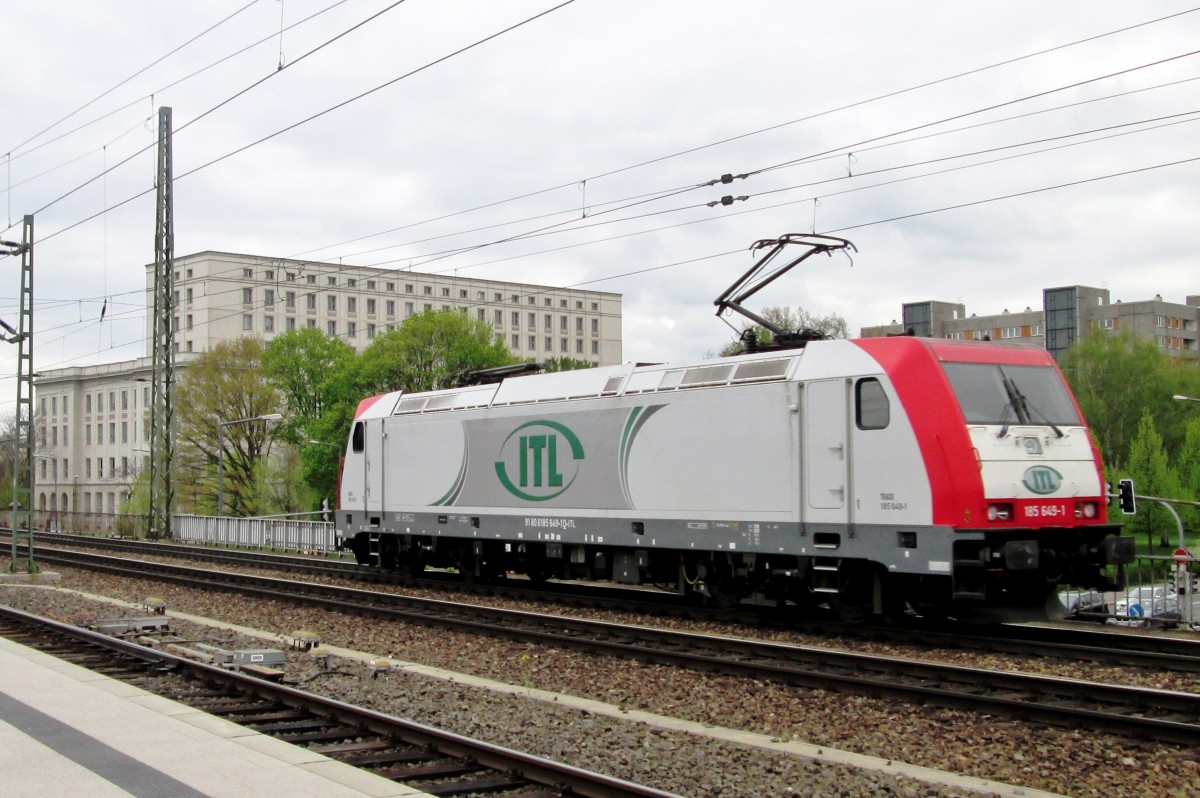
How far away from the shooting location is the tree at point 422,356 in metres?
71.8

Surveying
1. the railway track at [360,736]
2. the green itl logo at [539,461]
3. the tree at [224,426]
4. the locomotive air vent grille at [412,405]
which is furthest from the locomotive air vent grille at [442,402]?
the tree at [224,426]

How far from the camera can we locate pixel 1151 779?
823 centimetres

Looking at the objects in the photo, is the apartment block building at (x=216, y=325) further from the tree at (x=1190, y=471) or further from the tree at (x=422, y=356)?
the tree at (x=1190, y=471)

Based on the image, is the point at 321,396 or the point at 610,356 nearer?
the point at 321,396

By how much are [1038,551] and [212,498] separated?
2595 inches

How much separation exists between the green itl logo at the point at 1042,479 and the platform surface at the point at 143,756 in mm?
9468

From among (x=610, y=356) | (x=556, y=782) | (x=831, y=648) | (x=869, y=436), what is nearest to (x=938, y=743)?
(x=556, y=782)

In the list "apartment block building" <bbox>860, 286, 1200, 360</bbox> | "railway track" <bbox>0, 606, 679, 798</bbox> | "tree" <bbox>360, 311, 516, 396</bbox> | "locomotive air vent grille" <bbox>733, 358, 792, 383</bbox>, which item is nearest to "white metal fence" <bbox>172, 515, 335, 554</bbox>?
"locomotive air vent grille" <bbox>733, 358, 792, 383</bbox>

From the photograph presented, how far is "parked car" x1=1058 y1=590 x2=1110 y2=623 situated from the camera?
15867 millimetres

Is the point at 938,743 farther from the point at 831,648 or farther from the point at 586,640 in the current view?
the point at 586,640

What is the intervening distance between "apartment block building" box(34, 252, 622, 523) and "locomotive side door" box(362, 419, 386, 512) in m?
67.3

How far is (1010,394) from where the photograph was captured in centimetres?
1469

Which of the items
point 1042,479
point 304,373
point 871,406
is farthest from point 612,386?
point 304,373

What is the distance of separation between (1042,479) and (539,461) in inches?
355
